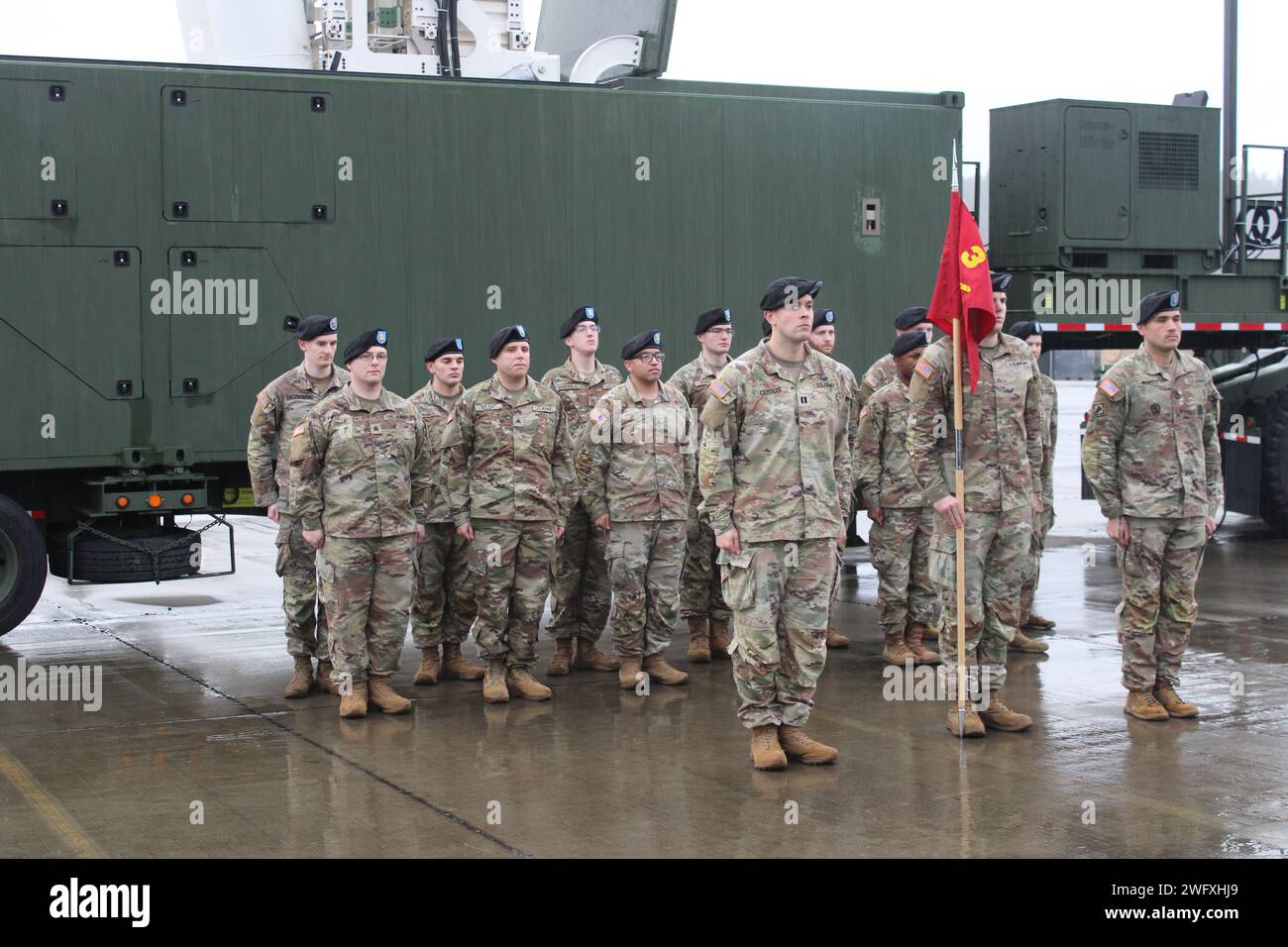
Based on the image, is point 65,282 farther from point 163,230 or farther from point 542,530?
point 542,530

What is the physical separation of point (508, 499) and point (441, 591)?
0.95 meters

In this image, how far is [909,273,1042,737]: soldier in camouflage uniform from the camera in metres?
6.82

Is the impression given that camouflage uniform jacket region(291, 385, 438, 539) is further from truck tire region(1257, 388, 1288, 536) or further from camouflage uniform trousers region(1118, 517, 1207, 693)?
truck tire region(1257, 388, 1288, 536)

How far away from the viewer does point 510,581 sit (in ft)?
25.3

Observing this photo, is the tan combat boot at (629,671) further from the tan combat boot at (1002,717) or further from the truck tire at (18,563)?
the truck tire at (18,563)

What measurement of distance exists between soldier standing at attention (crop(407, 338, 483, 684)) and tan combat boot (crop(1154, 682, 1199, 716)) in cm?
352

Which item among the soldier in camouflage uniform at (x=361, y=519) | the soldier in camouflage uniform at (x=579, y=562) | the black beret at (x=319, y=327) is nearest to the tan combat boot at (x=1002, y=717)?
the soldier in camouflage uniform at (x=579, y=562)

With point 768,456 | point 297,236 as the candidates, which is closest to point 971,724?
point 768,456

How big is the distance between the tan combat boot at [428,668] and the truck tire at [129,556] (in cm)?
167

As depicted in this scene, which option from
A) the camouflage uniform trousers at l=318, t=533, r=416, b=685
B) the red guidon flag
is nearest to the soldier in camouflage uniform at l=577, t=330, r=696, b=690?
the camouflage uniform trousers at l=318, t=533, r=416, b=685

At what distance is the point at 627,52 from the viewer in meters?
10.8

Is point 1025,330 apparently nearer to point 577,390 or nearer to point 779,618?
point 577,390

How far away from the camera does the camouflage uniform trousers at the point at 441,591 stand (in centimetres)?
829
